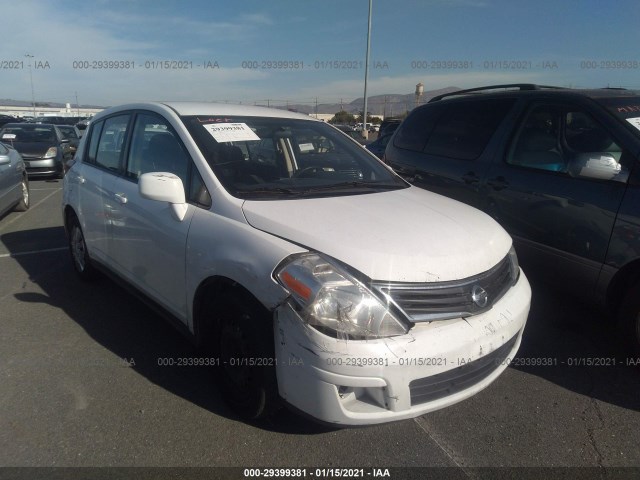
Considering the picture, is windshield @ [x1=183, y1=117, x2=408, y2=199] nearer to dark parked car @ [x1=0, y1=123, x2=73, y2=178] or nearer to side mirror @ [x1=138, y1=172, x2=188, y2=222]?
side mirror @ [x1=138, y1=172, x2=188, y2=222]

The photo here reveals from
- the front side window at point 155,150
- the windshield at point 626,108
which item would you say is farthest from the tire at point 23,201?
the windshield at point 626,108

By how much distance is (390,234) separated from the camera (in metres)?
2.32

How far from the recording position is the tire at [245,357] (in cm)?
220

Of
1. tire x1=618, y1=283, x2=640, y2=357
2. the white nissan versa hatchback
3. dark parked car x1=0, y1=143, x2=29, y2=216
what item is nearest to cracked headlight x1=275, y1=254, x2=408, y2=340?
the white nissan versa hatchback

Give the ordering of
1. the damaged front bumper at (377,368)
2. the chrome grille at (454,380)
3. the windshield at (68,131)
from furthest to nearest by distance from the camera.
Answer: the windshield at (68,131)
the chrome grille at (454,380)
the damaged front bumper at (377,368)

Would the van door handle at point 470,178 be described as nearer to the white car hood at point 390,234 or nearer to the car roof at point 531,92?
the car roof at point 531,92

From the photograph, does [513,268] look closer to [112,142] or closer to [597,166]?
[597,166]

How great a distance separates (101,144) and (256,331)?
9.47ft

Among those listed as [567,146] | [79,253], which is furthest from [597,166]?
[79,253]

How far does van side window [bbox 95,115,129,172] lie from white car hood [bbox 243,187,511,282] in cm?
182

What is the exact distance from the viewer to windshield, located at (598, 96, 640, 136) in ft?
11.0

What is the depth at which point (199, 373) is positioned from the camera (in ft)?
10.0

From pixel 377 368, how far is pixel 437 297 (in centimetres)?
44

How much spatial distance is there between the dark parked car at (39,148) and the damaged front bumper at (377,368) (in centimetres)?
1191
